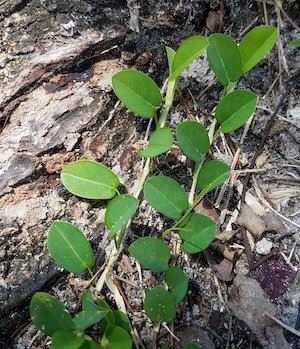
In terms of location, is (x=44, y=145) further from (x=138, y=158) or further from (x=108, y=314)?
(x=108, y=314)

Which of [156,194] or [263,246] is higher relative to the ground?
[156,194]

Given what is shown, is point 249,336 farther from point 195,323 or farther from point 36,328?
point 36,328

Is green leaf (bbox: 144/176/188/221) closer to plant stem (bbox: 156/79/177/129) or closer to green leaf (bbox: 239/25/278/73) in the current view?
plant stem (bbox: 156/79/177/129)

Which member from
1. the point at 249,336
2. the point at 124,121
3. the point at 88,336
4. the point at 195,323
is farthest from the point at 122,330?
the point at 124,121

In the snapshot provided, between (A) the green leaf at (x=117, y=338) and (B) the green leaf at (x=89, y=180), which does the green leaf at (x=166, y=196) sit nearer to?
(B) the green leaf at (x=89, y=180)

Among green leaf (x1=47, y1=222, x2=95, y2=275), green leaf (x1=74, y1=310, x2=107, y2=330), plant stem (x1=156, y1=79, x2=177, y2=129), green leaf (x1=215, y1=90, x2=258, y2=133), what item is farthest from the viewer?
plant stem (x1=156, y1=79, x2=177, y2=129)

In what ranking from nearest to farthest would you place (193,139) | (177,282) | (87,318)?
(87,318)
(177,282)
(193,139)

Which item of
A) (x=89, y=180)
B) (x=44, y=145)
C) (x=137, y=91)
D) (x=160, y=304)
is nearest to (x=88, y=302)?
(x=160, y=304)

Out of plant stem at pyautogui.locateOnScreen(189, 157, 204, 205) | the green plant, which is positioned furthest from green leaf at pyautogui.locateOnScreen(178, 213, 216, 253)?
plant stem at pyautogui.locateOnScreen(189, 157, 204, 205)
